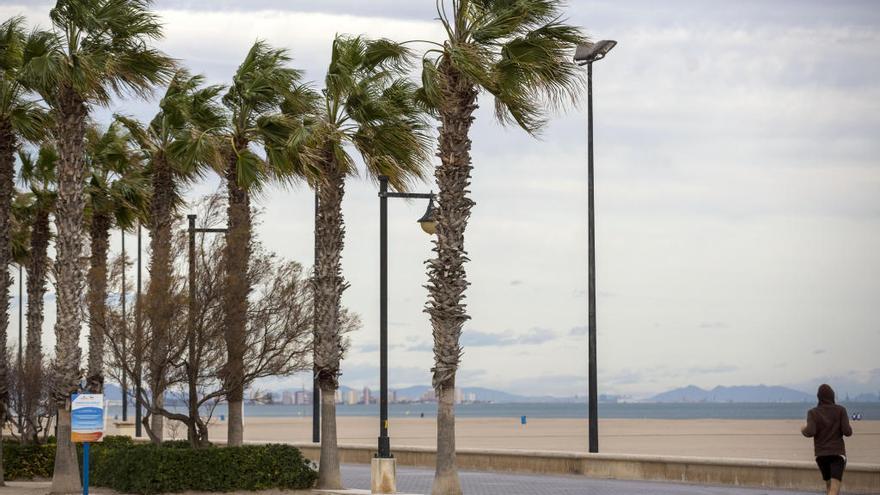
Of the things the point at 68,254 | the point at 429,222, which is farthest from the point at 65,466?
the point at 429,222

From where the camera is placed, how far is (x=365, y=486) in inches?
1065

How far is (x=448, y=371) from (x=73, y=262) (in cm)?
912

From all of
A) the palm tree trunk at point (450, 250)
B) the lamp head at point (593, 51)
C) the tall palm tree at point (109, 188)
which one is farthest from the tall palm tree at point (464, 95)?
the tall palm tree at point (109, 188)

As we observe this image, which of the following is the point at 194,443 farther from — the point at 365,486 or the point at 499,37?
the point at 499,37

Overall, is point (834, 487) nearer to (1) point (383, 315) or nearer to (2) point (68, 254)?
(1) point (383, 315)

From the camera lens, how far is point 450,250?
2225cm

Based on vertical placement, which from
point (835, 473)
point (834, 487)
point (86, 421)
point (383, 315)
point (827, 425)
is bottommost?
point (834, 487)

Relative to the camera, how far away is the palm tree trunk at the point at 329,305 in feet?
82.5

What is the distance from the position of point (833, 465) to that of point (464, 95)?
31.2ft

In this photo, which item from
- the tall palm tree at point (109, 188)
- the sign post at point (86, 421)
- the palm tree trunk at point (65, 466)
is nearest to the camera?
the sign post at point (86, 421)

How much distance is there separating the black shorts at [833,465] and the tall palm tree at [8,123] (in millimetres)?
18823

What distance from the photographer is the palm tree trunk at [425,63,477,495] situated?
71.9ft

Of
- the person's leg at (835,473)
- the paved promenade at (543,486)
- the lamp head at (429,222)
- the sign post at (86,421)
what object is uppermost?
the lamp head at (429,222)

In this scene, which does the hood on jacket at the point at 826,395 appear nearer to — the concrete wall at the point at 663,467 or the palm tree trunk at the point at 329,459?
the concrete wall at the point at 663,467
